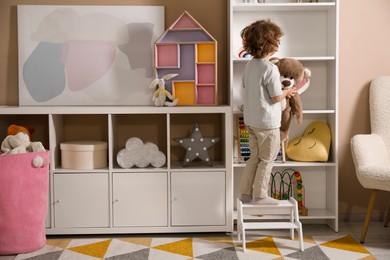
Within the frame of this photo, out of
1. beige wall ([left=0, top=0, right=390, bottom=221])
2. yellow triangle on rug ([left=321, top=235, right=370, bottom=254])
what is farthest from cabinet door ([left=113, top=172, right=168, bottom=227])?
yellow triangle on rug ([left=321, top=235, right=370, bottom=254])

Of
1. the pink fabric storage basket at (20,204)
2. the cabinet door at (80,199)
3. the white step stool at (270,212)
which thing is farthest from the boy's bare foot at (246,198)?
the pink fabric storage basket at (20,204)

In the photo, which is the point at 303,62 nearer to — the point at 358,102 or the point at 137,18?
the point at 358,102

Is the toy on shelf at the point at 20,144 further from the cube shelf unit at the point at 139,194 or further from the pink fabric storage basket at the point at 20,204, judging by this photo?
the cube shelf unit at the point at 139,194

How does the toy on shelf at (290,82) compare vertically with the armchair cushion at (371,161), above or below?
above

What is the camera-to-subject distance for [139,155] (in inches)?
128

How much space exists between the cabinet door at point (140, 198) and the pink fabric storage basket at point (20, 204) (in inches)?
17.7

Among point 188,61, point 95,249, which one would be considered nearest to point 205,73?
point 188,61

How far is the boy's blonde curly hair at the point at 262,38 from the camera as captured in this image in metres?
2.97

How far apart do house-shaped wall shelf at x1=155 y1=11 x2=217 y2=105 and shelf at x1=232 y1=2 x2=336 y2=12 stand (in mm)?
275

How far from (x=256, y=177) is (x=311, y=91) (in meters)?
0.78

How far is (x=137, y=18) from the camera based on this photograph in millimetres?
3447

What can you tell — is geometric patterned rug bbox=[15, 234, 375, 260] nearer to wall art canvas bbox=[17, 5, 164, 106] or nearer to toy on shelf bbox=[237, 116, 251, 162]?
toy on shelf bbox=[237, 116, 251, 162]

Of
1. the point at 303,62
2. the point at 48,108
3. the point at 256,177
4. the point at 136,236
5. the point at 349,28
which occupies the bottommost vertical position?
the point at 136,236

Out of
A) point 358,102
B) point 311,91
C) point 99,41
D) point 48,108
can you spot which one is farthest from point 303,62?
point 48,108
